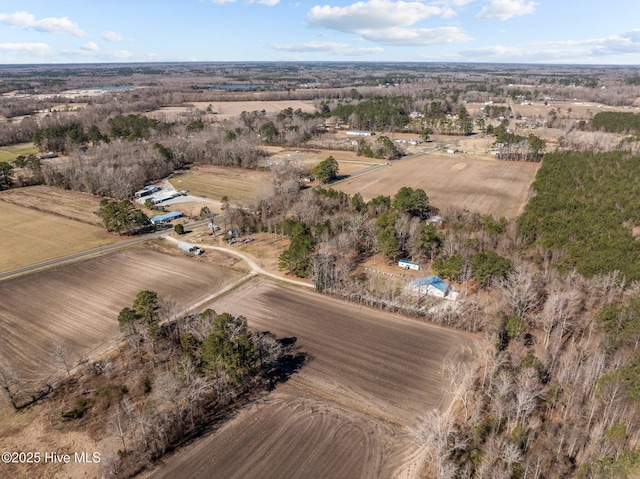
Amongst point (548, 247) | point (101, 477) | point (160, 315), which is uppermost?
point (548, 247)

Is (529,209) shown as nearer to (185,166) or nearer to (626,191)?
(626,191)

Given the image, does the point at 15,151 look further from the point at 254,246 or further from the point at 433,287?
the point at 433,287

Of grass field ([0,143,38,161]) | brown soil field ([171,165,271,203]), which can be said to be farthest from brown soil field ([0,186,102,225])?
grass field ([0,143,38,161])

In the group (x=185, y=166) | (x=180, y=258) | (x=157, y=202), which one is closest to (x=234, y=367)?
(x=180, y=258)

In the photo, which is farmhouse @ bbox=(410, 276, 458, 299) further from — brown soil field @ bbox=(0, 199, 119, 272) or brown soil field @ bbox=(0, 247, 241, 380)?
brown soil field @ bbox=(0, 199, 119, 272)

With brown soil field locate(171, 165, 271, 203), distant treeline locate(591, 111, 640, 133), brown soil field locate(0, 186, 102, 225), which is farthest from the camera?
distant treeline locate(591, 111, 640, 133)

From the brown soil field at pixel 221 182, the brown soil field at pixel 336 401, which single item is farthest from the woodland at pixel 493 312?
the brown soil field at pixel 221 182

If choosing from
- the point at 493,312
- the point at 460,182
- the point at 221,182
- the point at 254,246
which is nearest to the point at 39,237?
the point at 254,246
